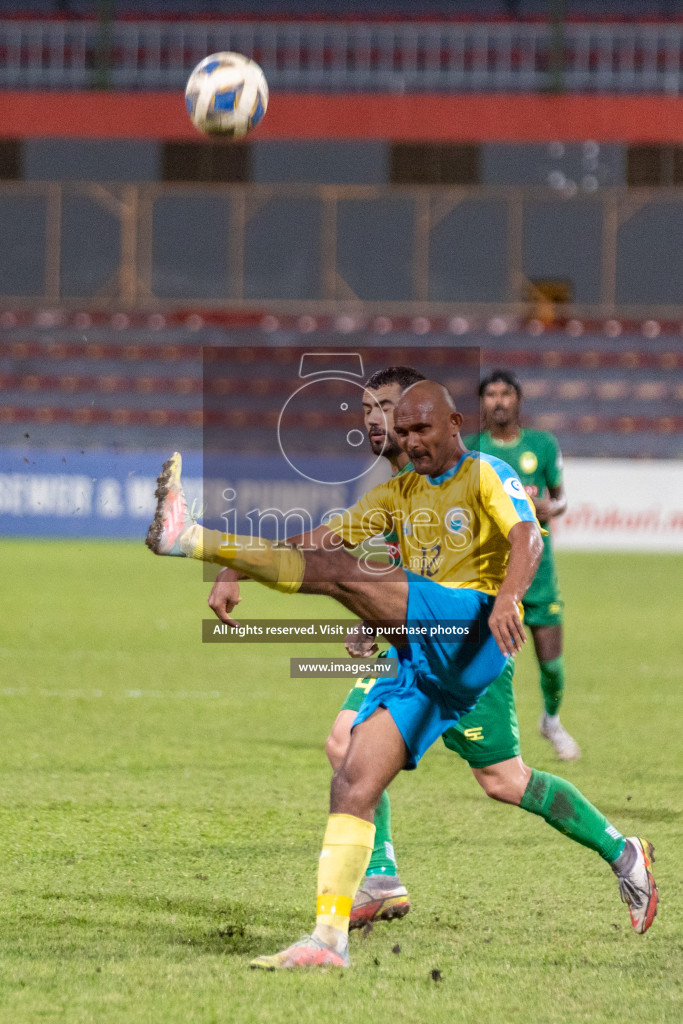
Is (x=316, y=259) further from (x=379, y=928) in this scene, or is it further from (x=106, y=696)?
(x=379, y=928)

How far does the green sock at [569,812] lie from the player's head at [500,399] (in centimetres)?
337

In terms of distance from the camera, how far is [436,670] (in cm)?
395

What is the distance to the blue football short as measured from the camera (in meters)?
3.92

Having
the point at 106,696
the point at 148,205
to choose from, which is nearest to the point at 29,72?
the point at 148,205

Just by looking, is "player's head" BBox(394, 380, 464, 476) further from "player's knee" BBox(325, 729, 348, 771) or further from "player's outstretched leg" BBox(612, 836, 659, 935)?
"player's outstretched leg" BBox(612, 836, 659, 935)

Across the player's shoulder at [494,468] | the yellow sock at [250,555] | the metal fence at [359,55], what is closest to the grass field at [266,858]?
the yellow sock at [250,555]

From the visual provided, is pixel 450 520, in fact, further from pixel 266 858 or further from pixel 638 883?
pixel 266 858

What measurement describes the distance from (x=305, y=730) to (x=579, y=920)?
143 inches

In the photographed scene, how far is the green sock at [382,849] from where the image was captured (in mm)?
4355

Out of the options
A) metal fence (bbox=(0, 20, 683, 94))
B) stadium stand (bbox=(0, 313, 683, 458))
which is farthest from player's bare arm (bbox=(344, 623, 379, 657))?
metal fence (bbox=(0, 20, 683, 94))

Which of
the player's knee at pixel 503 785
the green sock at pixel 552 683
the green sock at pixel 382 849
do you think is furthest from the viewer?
the green sock at pixel 552 683

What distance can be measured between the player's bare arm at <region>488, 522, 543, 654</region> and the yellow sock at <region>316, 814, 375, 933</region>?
65 cm

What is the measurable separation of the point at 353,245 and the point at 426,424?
754 inches

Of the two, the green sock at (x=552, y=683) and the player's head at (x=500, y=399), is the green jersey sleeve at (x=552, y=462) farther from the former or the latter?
the green sock at (x=552, y=683)
